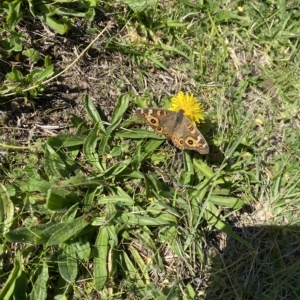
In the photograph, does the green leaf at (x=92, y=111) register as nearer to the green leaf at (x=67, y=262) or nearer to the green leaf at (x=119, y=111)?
the green leaf at (x=119, y=111)

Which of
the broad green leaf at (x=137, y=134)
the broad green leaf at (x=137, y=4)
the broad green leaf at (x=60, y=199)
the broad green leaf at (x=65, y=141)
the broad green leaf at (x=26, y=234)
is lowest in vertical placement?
the broad green leaf at (x=26, y=234)

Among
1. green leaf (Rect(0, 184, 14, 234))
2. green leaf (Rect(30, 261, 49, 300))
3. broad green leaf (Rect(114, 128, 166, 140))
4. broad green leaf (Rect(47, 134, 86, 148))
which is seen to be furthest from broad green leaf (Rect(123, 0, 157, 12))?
green leaf (Rect(30, 261, 49, 300))

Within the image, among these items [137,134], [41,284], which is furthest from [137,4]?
[41,284]

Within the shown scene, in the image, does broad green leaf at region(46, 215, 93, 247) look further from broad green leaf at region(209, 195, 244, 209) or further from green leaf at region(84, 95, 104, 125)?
broad green leaf at region(209, 195, 244, 209)

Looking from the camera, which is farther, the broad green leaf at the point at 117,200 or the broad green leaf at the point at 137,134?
the broad green leaf at the point at 137,134

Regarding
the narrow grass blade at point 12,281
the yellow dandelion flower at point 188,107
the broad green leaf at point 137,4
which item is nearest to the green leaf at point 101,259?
the narrow grass blade at point 12,281

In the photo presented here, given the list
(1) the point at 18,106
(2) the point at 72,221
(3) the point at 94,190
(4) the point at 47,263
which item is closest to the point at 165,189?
(3) the point at 94,190
